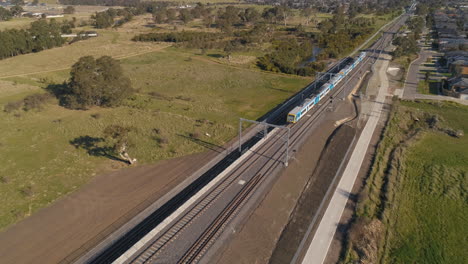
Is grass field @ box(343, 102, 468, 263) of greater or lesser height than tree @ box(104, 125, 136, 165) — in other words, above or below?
below

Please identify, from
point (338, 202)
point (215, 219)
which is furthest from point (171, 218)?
point (338, 202)

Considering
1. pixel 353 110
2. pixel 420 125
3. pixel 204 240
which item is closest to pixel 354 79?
pixel 353 110

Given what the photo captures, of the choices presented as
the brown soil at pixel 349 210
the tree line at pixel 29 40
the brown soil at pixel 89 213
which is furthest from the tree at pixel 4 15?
the brown soil at pixel 349 210

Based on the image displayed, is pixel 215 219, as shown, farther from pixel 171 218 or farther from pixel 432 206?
pixel 432 206

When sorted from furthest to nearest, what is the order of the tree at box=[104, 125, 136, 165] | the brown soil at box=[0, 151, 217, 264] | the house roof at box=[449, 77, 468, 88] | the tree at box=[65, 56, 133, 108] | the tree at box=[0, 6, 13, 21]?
1. the tree at box=[0, 6, 13, 21]
2. the house roof at box=[449, 77, 468, 88]
3. the tree at box=[65, 56, 133, 108]
4. the tree at box=[104, 125, 136, 165]
5. the brown soil at box=[0, 151, 217, 264]

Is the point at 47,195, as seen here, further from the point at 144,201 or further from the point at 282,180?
the point at 282,180

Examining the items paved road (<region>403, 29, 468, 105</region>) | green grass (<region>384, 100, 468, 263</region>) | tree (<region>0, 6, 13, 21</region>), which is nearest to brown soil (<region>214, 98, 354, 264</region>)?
green grass (<region>384, 100, 468, 263</region>)

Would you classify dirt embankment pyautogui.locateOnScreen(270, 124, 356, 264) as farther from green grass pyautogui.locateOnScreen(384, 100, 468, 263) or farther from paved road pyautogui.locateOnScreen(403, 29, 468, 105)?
paved road pyautogui.locateOnScreen(403, 29, 468, 105)
